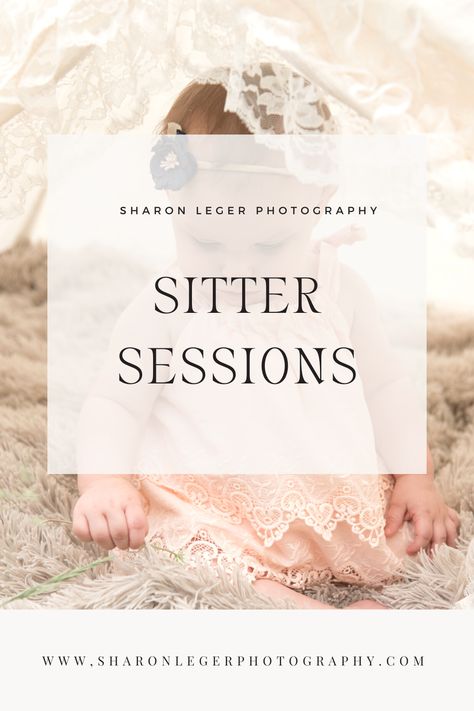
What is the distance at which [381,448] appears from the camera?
73 cm

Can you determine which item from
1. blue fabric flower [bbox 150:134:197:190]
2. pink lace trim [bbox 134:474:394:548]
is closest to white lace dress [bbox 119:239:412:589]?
Result: pink lace trim [bbox 134:474:394:548]

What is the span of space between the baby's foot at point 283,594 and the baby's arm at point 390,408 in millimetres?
89

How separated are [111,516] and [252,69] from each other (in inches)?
12.7

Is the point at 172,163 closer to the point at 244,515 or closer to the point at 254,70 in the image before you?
the point at 254,70

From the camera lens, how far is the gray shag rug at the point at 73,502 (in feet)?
2.13

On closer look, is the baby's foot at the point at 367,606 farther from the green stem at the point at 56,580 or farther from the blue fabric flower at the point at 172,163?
the blue fabric flower at the point at 172,163

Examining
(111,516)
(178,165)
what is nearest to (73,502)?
(111,516)

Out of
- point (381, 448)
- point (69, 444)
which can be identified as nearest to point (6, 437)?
point (69, 444)

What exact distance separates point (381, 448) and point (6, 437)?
0.29 m

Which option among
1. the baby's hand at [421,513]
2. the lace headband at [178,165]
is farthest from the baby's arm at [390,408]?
the lace headband at [178,165]

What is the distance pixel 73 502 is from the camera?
28.5 inches

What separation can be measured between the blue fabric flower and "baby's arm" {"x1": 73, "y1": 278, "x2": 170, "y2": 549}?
0.26 feet

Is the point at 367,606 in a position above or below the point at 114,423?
below

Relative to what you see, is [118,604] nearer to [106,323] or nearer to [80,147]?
[106,323]
